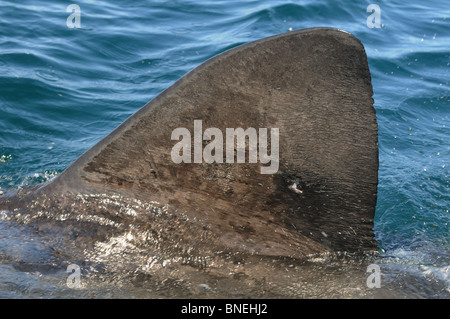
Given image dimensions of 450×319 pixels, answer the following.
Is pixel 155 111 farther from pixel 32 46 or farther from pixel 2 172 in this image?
pixel 32 46

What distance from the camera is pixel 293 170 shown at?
9.57 feet

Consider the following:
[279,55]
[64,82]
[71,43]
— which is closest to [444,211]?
[279,55]

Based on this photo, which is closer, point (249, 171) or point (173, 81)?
point (249, 171)

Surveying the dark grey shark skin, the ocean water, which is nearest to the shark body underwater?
the dark grey shark skin

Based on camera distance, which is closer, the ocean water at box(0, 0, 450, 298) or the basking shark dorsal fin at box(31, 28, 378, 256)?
the basking shark dorsal fin at box(31, 28, 378, 256)

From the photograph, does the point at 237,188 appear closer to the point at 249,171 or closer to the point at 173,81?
the point at 249,171

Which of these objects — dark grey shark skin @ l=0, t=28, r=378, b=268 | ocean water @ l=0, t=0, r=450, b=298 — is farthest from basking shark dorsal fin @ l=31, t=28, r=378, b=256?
ocean water @ l=0, t=0, r=450, b=298

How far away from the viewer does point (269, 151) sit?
289cm

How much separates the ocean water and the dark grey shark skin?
31 centimetres

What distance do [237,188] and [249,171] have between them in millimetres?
114

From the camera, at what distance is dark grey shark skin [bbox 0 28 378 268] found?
9.23 feet

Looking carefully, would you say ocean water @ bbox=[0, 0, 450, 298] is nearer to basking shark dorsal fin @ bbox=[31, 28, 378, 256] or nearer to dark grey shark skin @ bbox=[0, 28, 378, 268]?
dark grey shark skin @ bbox=[0, 28, 378, 268]

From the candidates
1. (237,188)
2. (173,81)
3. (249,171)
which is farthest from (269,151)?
(173,81)

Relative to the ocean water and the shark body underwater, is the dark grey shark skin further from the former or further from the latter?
the ocean water
